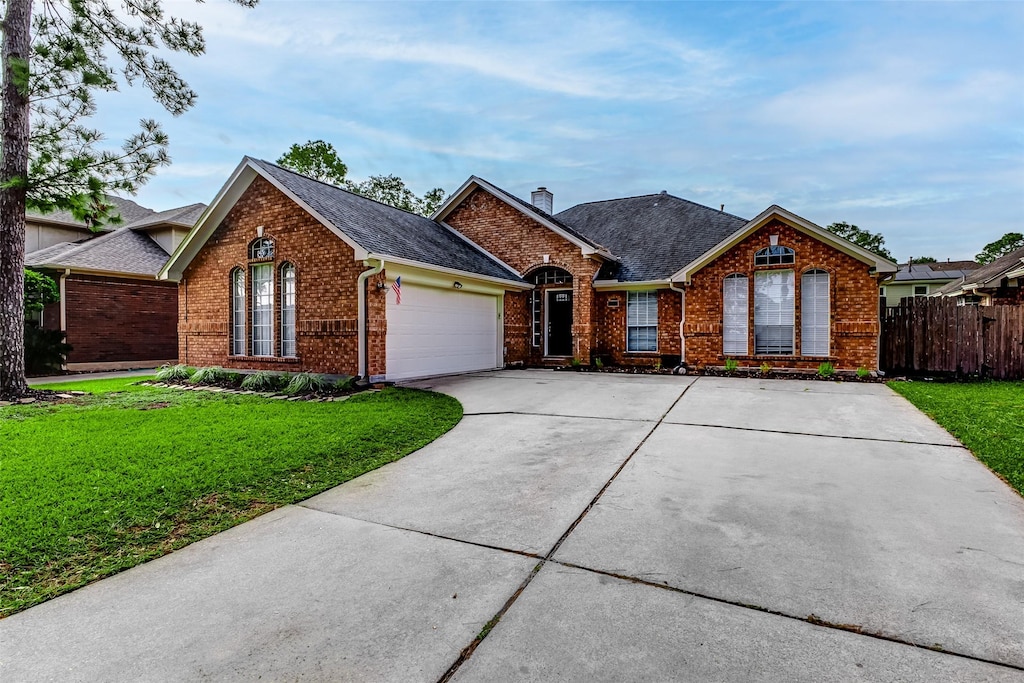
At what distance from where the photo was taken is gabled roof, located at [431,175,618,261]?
46.6 feet

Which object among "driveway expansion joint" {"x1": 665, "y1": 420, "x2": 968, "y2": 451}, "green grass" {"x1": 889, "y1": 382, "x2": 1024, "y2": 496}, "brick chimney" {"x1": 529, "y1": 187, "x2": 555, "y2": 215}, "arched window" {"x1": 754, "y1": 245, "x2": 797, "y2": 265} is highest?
"brick chimney" {"x1": 529, "y1": 187, "x2": 555, "y2": 215}

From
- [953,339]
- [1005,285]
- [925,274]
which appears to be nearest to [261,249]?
[953,339]

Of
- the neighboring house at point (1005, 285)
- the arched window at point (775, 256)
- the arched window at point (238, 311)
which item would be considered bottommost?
the arched window at point (238, 311)

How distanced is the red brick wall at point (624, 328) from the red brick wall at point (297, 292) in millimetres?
7141

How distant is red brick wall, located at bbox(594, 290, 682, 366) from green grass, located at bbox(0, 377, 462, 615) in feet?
24.5

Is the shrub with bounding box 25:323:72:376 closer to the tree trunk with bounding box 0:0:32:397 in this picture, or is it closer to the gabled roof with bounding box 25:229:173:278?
the gabled roof with bounding box 25:229:173:278

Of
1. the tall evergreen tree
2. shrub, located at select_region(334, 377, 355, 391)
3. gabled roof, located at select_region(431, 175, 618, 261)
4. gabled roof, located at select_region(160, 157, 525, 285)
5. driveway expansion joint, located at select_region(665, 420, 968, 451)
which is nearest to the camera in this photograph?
driveway expansion joint, located at select_region(665, 420, 968, 451)

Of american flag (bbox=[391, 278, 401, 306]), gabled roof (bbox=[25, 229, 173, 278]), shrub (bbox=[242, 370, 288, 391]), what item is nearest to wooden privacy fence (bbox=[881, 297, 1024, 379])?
american flag (bbox=[391, 278, 401, 306])

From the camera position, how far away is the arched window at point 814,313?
1223 centimetres

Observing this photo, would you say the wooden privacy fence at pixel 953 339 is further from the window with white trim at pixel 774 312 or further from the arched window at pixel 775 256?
the arched window at pixel 775 256

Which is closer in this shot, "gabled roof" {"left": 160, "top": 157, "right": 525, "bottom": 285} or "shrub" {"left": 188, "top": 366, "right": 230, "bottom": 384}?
"gabled roof" {"left": 160, "top": 157, "right": 525, "bottom": 285}

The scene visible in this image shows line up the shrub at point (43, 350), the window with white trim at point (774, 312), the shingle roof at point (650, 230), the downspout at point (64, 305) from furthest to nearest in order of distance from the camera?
the shingle roof at point (650, 230) → the downspout at point (64, 305) → the shrub at point (43, 350) → the window with white trim at point (774, 312)

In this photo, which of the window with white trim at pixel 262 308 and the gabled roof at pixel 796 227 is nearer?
the gabled roof at pixel 796 227

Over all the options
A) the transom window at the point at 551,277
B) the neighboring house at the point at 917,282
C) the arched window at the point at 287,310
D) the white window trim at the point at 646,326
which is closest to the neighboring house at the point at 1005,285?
the white window trim at the point at 646,326
